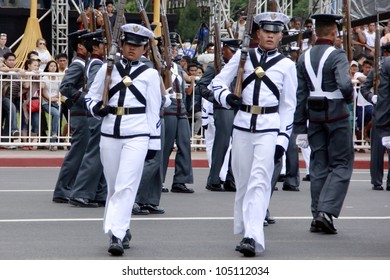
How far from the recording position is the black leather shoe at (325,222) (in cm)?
1210

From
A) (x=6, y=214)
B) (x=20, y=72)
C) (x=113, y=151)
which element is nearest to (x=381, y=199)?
(x=6, y=214)

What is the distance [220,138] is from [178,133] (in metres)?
0.81

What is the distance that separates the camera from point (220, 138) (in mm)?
16656

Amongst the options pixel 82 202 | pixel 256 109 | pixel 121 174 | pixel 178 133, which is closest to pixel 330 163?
pixel 256 109

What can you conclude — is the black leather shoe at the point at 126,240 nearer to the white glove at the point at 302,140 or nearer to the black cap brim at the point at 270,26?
the black cap brim at the point at 270,26

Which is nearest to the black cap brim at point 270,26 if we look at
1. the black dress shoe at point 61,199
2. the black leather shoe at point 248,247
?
the black leather shoe at point 248,247

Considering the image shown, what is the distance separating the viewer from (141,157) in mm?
10555

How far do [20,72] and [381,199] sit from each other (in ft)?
25.8

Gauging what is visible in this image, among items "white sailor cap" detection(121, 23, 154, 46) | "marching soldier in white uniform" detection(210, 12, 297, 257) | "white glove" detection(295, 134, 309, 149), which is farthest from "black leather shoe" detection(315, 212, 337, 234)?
"white sailor cap" detection(121, 23, 154, 46)

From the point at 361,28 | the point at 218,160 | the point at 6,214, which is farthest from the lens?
the point at 361,28

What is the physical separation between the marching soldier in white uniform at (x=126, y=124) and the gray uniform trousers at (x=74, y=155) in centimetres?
393

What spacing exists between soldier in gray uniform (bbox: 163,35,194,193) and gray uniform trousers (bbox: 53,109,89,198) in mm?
1249

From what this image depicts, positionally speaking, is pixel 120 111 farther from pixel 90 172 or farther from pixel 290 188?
pixel 290 188

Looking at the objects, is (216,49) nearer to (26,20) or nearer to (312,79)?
→ (312,79)
